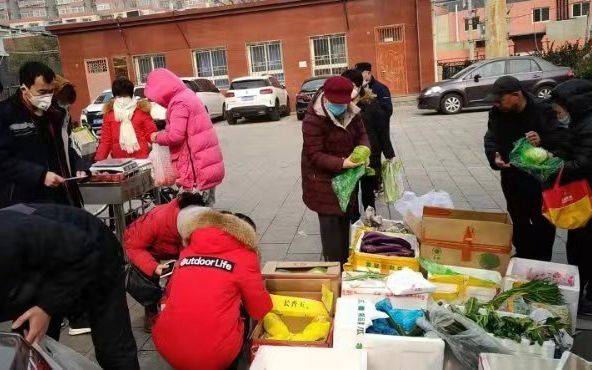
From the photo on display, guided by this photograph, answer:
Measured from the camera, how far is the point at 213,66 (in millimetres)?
21203

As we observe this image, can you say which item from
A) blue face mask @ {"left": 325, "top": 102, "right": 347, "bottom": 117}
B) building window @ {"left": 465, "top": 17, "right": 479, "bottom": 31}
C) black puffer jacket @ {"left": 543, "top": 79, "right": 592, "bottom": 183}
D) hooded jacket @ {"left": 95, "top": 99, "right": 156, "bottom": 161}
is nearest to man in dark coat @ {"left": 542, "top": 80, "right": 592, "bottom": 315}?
black puffer jacket @ {"left": 543, "top": 79, "right": 592, "bottom": 183}

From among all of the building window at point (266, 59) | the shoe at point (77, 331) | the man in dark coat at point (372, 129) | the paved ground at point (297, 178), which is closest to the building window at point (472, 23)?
the building window at point (266, 59)

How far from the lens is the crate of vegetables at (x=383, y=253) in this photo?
3.46 metres

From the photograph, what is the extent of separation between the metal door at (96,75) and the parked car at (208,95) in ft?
19.1

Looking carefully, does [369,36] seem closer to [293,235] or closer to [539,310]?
[293,235]

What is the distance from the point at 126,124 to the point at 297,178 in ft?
12.0

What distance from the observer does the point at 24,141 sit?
11.2 ft

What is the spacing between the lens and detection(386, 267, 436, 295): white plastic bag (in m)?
3.11

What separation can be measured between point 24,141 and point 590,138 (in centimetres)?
376

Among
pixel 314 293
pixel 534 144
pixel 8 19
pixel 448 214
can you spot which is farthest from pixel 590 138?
pixel 8 19

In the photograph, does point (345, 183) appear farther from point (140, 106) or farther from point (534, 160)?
point (140, 106)

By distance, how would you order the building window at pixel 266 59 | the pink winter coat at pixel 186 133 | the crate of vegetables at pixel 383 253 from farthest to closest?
the building window at pixel 266 59
the pink winter coat at pixel 186 133
the crate of vegetables at pixel 383 253

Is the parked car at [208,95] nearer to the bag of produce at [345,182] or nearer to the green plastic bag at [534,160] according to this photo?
the bag of produce at [345,182]

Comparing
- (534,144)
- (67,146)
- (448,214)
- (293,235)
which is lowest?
(293,235)
